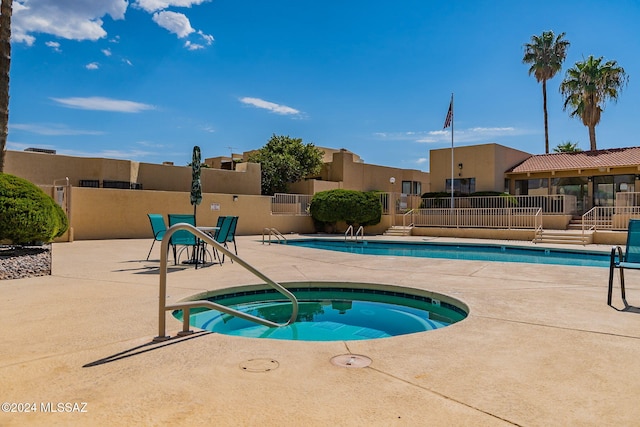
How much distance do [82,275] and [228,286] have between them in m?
3.06

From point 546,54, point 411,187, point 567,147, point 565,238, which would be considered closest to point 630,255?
point 565,238

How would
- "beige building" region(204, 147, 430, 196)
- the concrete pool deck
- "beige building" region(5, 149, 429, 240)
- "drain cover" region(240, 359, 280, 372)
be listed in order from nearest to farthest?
the concrete pool deck
"drain cover" region(240, 359, 280, 372)
"beige building" region(5, 149, 429, 240)
"beige building" region(204, 147, 430, 196)

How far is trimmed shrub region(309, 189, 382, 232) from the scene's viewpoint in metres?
22.8

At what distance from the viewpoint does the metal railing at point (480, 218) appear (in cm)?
2083

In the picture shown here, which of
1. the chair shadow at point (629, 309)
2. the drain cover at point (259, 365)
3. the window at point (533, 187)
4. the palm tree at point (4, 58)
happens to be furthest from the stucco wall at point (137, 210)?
the chair shadow at point (629, 309)

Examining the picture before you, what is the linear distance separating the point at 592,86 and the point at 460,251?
66.6 feet

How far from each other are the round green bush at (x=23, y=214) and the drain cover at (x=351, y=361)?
264 inches

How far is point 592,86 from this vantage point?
28.3 metres

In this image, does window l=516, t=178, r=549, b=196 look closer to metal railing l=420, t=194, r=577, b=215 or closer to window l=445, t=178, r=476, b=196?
metal railing l=420, t=194, r=577, b=215

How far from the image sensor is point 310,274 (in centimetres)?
770

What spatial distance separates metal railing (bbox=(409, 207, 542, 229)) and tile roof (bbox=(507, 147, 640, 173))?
5247 millimetres

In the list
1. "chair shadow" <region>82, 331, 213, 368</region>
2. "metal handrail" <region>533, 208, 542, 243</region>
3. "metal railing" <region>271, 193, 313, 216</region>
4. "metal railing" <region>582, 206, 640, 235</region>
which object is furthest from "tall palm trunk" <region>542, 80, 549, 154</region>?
"chair shadow" <region>82, 331, 213, 368</region>

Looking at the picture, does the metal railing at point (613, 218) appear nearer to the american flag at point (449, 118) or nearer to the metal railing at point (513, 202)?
the metal railing at point (513, 202)

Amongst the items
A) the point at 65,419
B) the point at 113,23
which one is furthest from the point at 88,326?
the point at 113,23
